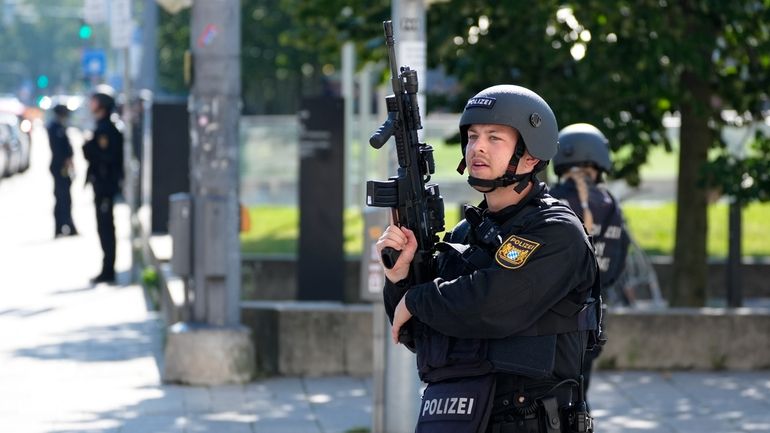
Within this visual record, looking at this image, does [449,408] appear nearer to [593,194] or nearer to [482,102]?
[482,102]

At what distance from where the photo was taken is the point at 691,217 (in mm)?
12203

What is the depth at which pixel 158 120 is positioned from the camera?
16.8 metres

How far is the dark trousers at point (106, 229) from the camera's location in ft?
48.8

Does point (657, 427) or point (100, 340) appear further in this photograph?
point (100, 340)

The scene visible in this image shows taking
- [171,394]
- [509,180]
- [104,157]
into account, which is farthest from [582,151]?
[104,157]

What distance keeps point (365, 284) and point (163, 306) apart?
4586 millimetres

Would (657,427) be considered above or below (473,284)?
below

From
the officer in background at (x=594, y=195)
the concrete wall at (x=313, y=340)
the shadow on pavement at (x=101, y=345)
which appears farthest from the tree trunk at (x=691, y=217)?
the officer in background at (x=594, y=195)

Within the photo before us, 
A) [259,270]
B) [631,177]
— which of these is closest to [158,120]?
[259,270]

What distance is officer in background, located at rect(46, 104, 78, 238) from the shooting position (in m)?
19.4

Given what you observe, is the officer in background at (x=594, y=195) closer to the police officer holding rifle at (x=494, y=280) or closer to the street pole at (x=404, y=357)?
the street pole at (x=404, y=357)

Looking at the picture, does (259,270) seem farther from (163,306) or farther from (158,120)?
(158,120)

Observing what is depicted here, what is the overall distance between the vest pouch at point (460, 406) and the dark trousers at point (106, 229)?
35.0ft

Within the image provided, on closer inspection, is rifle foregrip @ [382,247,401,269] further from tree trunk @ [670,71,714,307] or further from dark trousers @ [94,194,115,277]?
dark trousers @ [94,194,115,277]
